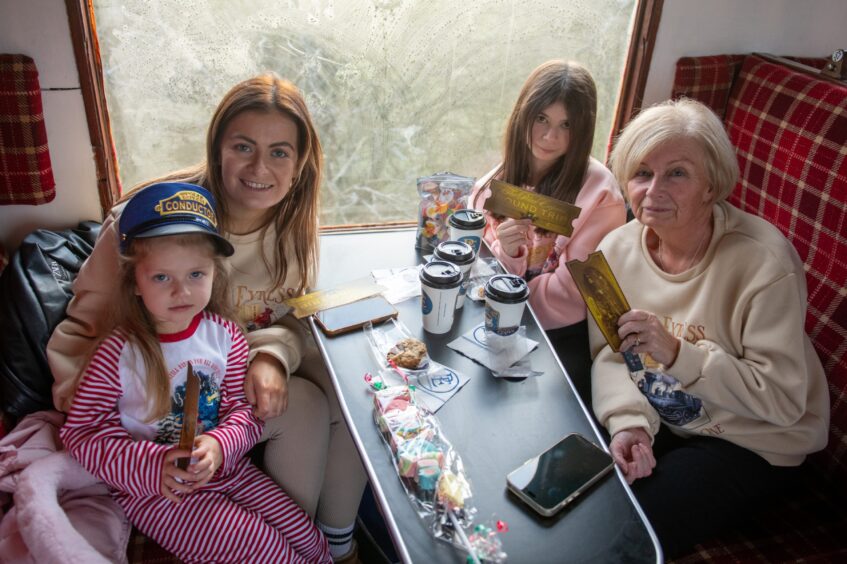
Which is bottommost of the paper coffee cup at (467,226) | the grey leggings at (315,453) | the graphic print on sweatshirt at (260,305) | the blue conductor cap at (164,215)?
the grey leggings at (315,453)

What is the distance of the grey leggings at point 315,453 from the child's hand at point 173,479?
30 cm

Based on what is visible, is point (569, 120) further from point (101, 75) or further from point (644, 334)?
point (101, 75)

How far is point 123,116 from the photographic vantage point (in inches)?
79.5

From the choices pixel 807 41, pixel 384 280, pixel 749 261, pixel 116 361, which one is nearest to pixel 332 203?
pixel 384 280

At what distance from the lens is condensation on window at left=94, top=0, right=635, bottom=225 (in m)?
1.99

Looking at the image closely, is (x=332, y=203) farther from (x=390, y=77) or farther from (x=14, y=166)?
(x=14, y=166)

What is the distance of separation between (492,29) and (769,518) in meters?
1.88

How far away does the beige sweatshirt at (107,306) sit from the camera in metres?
1.45

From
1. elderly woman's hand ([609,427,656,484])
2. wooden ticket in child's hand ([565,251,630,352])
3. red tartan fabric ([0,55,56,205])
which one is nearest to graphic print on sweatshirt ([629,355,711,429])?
elderly woman's hand ([609,427,656,484])

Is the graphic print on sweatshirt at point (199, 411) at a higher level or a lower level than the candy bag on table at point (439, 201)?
lower

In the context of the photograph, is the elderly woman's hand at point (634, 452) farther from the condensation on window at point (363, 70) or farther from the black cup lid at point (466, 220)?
the condensation on window at point (363, 70)

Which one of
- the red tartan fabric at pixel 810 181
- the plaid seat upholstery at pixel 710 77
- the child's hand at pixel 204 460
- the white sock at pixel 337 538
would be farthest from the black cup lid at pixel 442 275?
the plaid seat upholstery at pixel 710 77

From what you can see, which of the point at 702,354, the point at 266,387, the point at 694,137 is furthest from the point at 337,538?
the point at 694,137

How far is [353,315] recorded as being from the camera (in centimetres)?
155
